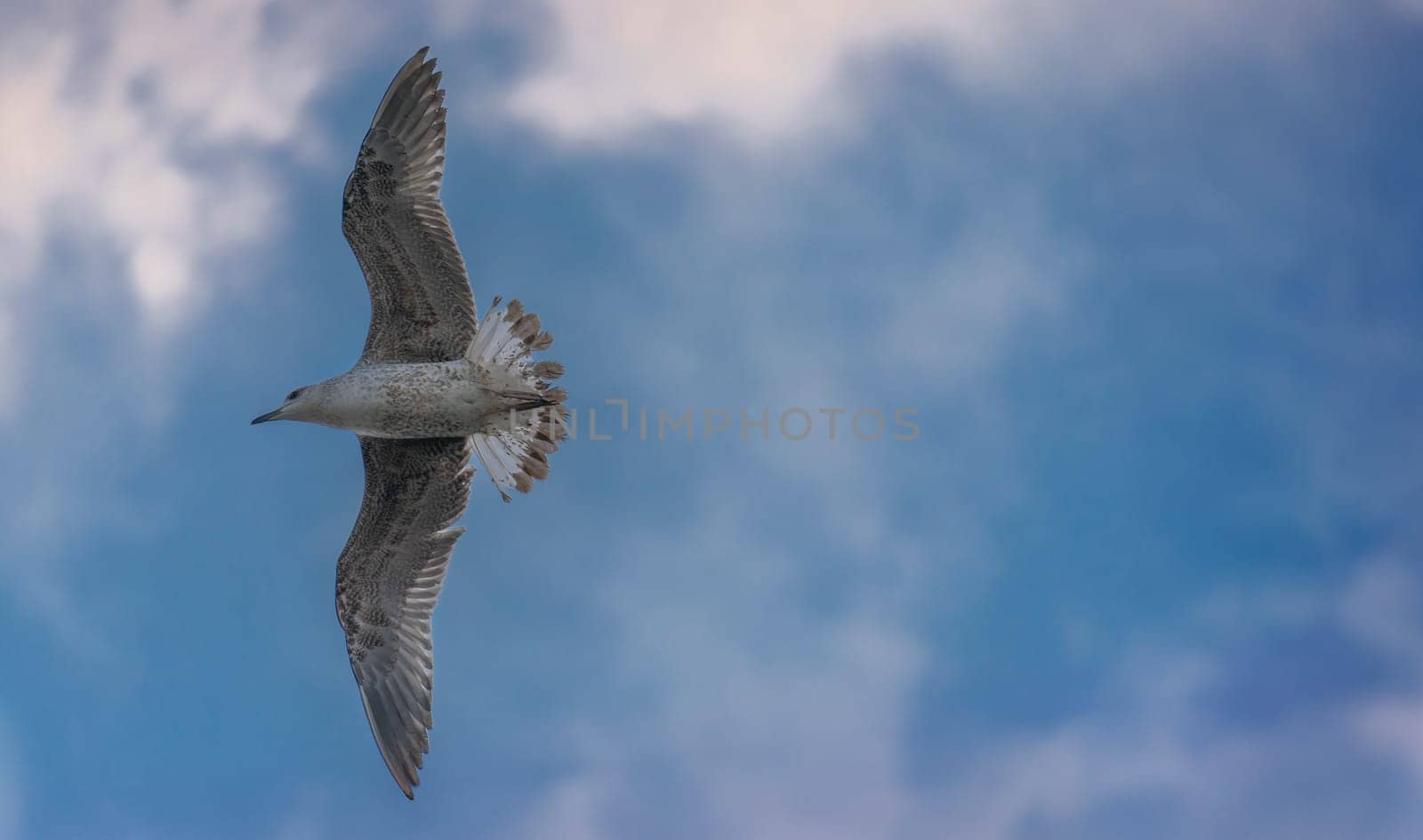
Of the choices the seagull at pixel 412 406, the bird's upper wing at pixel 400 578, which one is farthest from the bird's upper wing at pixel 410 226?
the bird's upper wing at pixel 400 578

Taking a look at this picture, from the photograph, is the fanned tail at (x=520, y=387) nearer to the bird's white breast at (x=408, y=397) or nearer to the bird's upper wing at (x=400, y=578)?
the bird's white breast at (x=408, y=397)

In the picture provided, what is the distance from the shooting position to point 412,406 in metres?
12.3

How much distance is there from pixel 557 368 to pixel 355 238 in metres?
2.09

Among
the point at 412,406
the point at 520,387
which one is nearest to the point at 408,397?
the point at 412,406

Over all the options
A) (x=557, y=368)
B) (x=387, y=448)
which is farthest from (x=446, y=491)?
(x=557, y=368)

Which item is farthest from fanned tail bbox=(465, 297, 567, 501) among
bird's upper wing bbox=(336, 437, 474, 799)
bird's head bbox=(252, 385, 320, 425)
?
bird's head bbox=(252, 385, 320, 425)

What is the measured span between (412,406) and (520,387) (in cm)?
96

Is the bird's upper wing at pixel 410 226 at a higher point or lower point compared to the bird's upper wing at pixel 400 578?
higher

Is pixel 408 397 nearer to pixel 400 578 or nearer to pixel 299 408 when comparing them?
pixel 299 408

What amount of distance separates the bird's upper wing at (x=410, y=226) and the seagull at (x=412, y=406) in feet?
0.04

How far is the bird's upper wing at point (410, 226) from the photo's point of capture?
1227cm

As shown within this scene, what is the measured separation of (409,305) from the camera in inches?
492

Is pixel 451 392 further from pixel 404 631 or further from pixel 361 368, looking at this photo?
pixel 404 631

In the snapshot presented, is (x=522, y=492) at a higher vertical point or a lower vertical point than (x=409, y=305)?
lower
